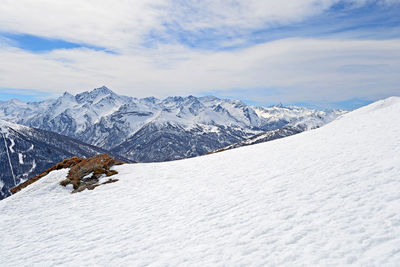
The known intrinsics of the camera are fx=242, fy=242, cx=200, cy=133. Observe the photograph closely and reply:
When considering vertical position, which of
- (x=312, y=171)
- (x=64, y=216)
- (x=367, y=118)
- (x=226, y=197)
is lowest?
(x=64, y=216)

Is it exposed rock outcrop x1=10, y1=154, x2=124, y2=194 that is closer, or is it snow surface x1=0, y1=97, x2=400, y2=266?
snow surface x1=0, y1=97, x2=400, y2=266

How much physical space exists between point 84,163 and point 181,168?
1273 centimetres

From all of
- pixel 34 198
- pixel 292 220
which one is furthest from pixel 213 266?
pixel 34 198

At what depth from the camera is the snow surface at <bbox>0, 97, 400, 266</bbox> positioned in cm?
893

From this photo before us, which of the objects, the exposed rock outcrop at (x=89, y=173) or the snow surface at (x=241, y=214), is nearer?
the snow surface at (x=241, y=214)

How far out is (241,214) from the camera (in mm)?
12500

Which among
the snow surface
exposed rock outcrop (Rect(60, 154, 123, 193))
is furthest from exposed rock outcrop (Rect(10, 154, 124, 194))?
the snow surface

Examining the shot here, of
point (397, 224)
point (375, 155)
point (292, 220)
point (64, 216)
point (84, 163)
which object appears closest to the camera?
point (397, 224)

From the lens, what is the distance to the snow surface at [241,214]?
352 inches

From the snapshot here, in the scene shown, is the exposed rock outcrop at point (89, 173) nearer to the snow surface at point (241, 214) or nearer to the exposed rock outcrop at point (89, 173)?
the exposed rock outcrop at point (89, 173)

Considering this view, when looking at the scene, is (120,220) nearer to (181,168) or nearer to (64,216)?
(64,216)

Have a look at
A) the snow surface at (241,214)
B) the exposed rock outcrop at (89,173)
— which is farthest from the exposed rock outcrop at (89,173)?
the snow surface at (241,214)

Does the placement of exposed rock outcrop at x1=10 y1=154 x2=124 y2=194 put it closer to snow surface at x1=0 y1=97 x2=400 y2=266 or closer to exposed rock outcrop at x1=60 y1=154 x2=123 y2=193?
exposed rock outcrop at x1=60 y1=154 x2=123 y2=193

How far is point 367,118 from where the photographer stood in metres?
26.5
